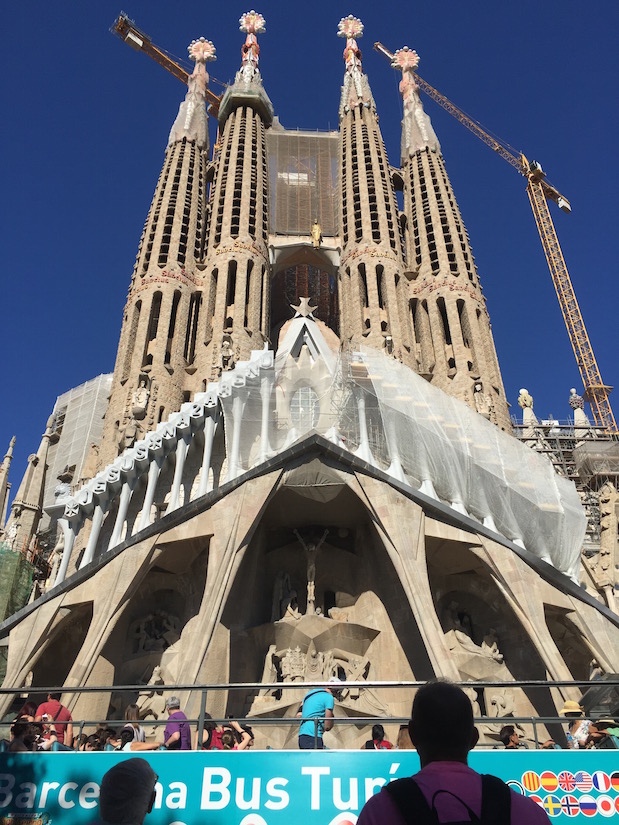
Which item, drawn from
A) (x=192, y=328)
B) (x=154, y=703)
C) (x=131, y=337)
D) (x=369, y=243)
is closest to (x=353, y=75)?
(x=369, y=243)

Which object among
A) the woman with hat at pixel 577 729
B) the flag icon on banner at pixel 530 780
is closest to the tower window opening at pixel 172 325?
the woman with hat at pixel 577 729

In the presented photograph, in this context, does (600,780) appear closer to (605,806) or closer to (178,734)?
(605,806)

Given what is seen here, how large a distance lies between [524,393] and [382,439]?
74.9 feet

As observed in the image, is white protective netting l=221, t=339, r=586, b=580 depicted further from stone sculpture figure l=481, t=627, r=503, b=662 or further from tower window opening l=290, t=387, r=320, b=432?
stone sculpture figure l=481, t=627, r=503, b=662

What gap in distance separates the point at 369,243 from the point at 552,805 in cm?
2288

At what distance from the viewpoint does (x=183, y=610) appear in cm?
1523

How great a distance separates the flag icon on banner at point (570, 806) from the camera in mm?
4410

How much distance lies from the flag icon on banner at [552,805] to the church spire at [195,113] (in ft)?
95.6

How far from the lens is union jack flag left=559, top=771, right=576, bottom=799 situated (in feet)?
14.8

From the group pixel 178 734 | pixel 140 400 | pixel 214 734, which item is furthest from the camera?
pixel 140 400

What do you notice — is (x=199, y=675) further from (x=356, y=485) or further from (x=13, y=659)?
(x=356, y=485)

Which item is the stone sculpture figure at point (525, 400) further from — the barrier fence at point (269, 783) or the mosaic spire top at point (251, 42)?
the barrier fence at point (269, 783)

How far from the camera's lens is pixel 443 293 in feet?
78.1

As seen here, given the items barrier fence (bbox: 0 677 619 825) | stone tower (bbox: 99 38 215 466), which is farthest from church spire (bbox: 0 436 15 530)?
barrier fence (bbox: 0 677 619 825)
